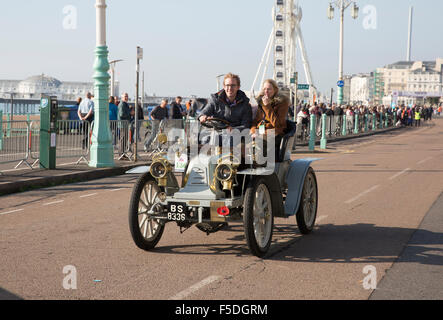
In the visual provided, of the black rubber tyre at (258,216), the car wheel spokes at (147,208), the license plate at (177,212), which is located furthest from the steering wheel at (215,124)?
the license plate at (177,212)

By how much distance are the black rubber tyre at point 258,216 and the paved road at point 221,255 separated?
0.16 meters

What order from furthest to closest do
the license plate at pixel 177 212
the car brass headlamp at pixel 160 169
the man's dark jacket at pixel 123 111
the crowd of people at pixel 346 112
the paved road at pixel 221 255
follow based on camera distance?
the crowd of people at pixel 346 112, the man's dark jacket at pixel 123 111, the car brass headlamp at pixel 160 169, the license plate at pixel 177 212, the paved road at pixel 221 255

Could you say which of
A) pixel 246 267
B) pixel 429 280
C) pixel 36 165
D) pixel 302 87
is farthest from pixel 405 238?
pixel 302 87

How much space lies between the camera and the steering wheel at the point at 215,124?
22.0 ft

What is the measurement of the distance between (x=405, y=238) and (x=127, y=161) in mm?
10402

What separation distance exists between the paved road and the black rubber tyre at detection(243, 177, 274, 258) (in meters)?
0.16

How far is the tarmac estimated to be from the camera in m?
11.4

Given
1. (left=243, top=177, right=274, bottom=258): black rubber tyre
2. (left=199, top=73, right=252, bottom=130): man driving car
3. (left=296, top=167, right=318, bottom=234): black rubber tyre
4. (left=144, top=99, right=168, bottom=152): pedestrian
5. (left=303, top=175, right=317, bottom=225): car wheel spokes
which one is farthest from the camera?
(left=144, top=99, right=168, bottom=152): pedestrian

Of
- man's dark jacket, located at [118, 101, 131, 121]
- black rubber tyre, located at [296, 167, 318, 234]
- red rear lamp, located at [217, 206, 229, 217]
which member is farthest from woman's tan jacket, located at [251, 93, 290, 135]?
man's dark jacket, located at [118, 101, 131, 121]

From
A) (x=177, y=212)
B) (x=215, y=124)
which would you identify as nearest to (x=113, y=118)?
(x=215, y=124)

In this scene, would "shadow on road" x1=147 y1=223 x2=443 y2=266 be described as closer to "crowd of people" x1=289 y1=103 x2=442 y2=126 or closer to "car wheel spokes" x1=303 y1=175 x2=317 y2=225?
"car wheel spokes" x1=303 y1=175 x2=317 y2=225

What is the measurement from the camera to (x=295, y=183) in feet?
23.9

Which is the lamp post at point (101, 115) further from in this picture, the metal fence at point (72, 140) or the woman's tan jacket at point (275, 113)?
the woman's tan jacket at point (275, 113)

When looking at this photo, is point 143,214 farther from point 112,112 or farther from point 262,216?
point 112,112
